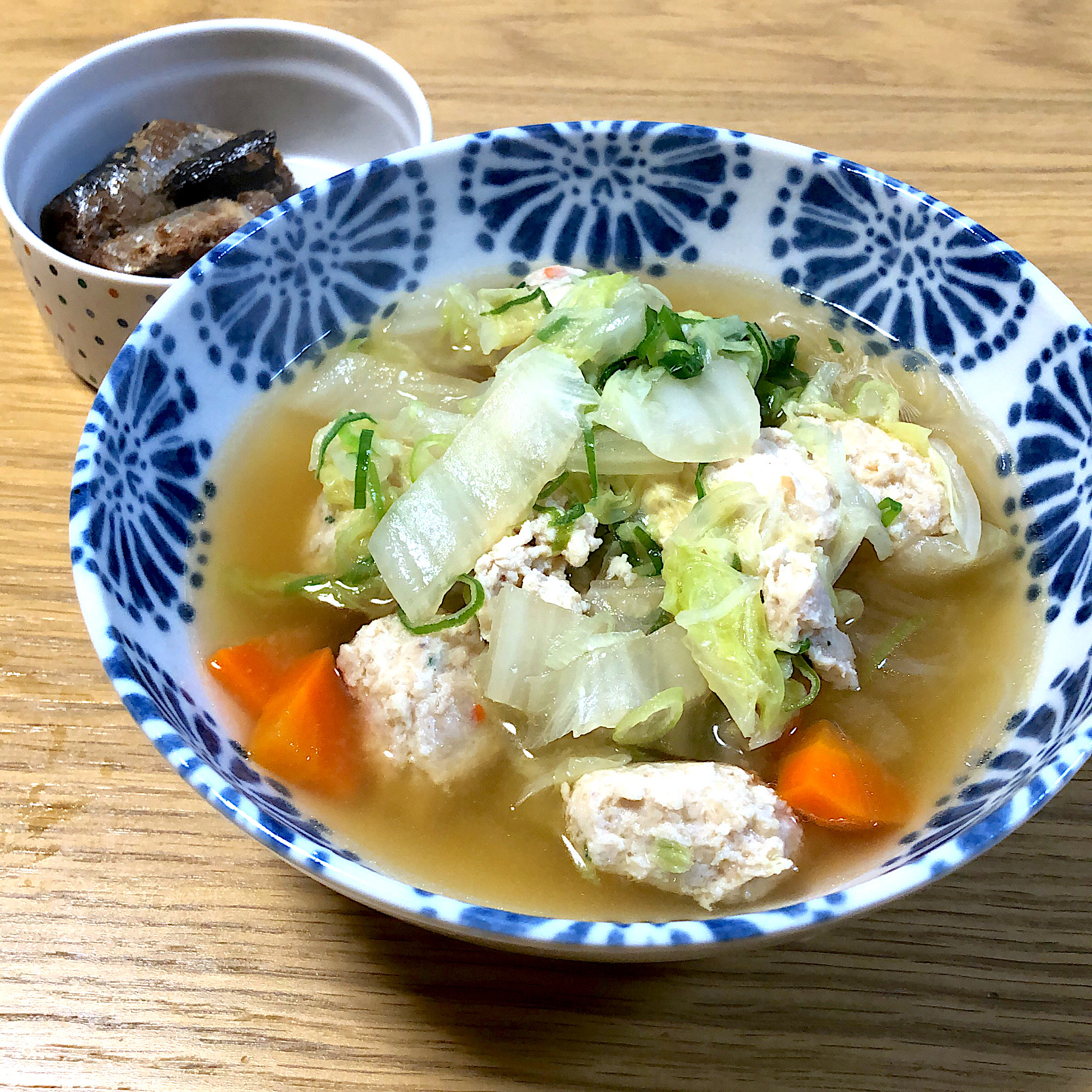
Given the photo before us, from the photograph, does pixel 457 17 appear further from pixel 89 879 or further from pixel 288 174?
pixel 89 879

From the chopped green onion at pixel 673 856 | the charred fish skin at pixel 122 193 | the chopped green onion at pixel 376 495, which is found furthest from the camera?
the charred fish skin at pixel 122 193

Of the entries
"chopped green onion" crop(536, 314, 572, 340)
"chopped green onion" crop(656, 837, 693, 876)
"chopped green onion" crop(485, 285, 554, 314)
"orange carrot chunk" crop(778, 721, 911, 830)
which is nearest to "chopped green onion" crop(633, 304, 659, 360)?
"chopped green onion" crop(536, 314, 572, 340)

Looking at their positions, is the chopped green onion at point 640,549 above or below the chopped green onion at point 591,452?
below

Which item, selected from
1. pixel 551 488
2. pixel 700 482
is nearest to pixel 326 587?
pixel 551 488

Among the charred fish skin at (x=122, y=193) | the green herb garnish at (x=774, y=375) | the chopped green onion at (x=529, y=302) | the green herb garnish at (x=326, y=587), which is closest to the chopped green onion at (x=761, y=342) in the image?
the green herb garnish at (x=774, y=375)

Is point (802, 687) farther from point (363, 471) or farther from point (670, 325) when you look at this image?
point (363, 471)

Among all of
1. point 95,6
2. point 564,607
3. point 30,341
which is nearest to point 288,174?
point 30,341

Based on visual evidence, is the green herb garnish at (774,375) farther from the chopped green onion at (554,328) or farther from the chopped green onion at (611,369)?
the chopped green onion at (554,328)

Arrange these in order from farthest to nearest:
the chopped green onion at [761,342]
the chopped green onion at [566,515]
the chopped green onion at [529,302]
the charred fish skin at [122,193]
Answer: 1. the charred fish skin at [122,193]
2. the chopped green onion at [529,302]
3. the chopped green onion at [761,342]
4. the chopped green onion at [566,515]

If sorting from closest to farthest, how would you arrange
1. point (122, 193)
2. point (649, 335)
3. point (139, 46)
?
point (649, 335), point (122, 193), point (139, 46)
